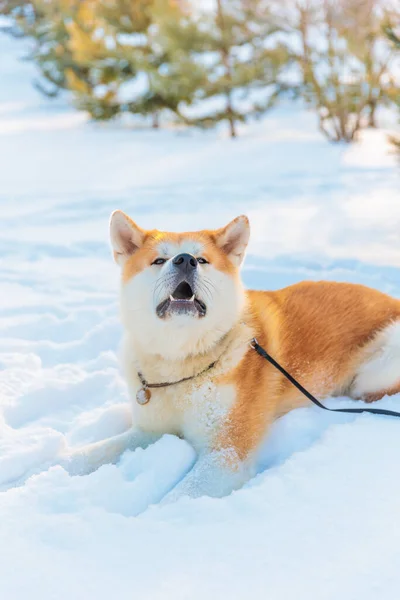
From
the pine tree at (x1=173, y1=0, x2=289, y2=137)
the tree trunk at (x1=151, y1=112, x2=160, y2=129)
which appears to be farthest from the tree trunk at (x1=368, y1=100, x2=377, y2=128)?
the tree trunk at (x1=151, y1=112, x2=160, y2=129)

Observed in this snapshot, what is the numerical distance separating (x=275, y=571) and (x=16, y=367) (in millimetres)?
2436

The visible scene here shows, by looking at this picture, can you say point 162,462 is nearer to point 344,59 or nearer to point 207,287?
point 207,287

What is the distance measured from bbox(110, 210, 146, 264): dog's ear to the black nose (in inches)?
15.7

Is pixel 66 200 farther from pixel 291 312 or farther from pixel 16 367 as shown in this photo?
pixel 291 312

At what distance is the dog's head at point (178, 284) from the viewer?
2.53m

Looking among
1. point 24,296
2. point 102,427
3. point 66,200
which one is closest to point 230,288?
point 102,427

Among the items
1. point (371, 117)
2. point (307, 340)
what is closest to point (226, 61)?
point (371, 117)

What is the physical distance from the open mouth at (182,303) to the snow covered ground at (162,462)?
0.57 meters

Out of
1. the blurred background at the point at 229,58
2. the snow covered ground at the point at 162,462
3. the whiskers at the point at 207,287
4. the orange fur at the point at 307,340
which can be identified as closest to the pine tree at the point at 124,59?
the blurred background at the point at 229,58

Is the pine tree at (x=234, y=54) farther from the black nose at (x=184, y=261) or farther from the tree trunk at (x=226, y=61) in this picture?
the black nose at (x=184, y=261)

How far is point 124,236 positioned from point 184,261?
49 cm

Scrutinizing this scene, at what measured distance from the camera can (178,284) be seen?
251cm

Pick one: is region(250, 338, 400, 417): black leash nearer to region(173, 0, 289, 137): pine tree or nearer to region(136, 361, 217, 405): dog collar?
region(136, 361, 217, 405): dog collar

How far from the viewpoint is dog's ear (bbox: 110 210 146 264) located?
2.79m
